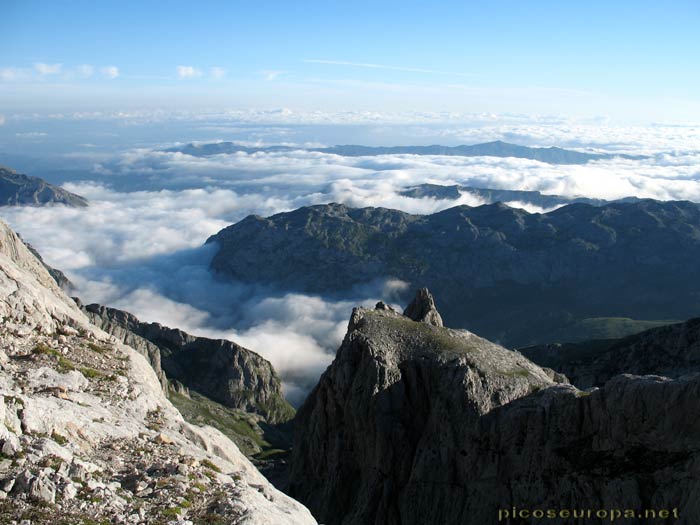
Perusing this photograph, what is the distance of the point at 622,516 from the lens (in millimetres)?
58438

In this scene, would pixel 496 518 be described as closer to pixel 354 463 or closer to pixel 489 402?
pixel 489 402

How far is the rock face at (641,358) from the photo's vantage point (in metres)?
117

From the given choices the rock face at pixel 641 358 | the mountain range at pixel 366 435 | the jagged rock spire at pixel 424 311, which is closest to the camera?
the mountain range at pixel 366 435

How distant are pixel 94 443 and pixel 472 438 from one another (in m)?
51.2

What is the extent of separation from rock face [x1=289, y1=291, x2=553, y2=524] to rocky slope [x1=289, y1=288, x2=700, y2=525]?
5.9 inches

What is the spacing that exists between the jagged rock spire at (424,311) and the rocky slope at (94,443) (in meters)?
67.9

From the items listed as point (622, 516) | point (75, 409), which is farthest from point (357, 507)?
point (75, 409)

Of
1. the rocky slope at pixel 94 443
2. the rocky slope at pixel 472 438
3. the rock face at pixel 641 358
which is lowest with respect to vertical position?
the rock face at pixel 641 358

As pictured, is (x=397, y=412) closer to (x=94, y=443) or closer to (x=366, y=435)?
(x=366, y=435)

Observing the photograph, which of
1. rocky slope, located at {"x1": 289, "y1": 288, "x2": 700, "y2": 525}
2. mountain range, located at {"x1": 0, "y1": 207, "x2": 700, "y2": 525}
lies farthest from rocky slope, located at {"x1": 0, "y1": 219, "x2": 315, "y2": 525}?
rocky slope, located at {"x1": 289, "y1": 288, "x2": 700, "y2": 525}

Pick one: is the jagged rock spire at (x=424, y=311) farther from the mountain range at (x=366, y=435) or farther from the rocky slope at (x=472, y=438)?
the rocky slope at (x=472, y=438)

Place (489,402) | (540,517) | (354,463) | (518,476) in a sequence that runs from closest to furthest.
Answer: (540,517), (518,476), (489,402), (354,463)

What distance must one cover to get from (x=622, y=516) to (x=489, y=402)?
19962 mm

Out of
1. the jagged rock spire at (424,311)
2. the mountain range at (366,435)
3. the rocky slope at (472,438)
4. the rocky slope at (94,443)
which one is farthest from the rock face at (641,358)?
the rocky slope at (94,443)
